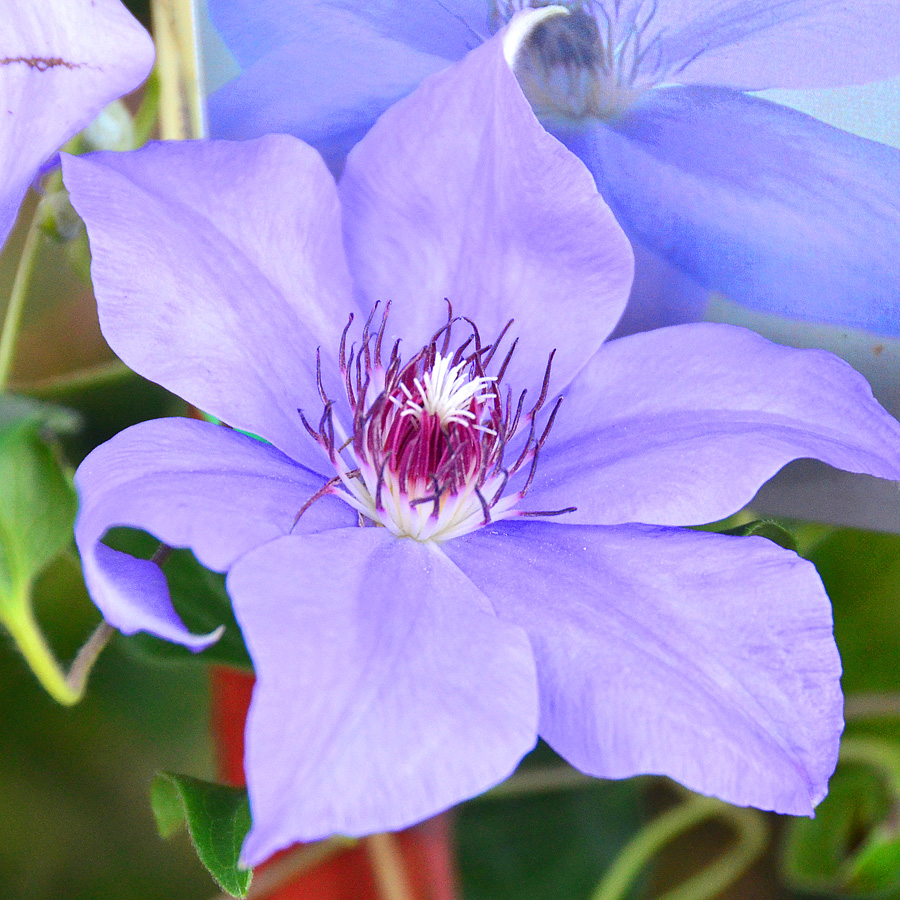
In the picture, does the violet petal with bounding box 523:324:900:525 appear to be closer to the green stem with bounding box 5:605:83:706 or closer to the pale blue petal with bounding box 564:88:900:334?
the pale blue petal with bounding box 564:88:900:334

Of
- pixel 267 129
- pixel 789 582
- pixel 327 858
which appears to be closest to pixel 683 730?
pixel 789 582

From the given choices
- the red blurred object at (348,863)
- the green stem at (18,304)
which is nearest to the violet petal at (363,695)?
the green stem at (18,304)

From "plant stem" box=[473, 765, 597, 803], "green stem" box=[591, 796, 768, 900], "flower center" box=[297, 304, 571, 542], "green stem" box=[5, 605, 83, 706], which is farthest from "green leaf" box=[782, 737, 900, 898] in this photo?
"green stem" box=[5, 605, 83, 706]

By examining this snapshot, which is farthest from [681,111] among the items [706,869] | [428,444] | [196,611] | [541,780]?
[706,869]

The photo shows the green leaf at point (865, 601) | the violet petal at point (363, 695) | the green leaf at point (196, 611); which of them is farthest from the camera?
the green leaf at point (865, 601)

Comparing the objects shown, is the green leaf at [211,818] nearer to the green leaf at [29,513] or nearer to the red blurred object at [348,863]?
the green leaf at [29,513]

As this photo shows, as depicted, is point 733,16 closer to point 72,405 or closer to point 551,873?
point 72,405

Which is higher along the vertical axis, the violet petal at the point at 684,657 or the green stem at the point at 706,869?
the violet petal at the point at 684,657
